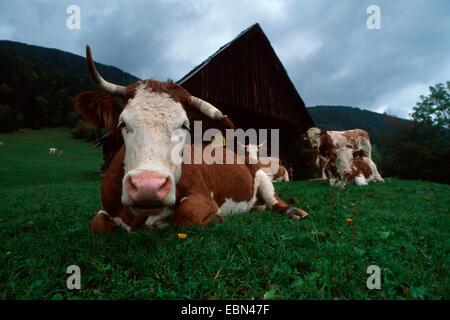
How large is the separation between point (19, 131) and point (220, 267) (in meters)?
68.9

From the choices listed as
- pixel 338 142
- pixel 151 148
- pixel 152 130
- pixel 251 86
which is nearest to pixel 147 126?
pixel 152 130

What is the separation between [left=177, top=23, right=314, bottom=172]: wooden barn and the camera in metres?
10.2

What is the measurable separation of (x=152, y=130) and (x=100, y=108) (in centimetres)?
102

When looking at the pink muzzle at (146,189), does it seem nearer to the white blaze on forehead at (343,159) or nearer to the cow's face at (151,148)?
the cow's face at (151,148)

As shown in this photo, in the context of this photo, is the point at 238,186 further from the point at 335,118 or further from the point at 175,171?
the point at 335,118

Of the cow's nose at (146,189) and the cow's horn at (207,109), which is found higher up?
the cow's horn at (207,109)

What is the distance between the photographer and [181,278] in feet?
5.04

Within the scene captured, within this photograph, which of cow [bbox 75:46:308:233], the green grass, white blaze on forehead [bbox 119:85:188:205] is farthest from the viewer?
white blaze on forehead [bbox 119:85:188:205]

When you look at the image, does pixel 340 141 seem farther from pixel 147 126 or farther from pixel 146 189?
pixel 146 189

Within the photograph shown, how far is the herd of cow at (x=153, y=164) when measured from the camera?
179cm

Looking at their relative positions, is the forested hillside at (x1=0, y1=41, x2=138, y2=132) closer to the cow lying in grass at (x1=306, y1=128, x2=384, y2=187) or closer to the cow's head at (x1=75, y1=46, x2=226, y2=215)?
the cow lying in grass at (x1=306, y1=128, x2=384, y2=187)

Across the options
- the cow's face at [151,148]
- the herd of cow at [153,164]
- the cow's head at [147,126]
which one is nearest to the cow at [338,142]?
the herd of cow at [153,164]

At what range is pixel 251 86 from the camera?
12.4 meters

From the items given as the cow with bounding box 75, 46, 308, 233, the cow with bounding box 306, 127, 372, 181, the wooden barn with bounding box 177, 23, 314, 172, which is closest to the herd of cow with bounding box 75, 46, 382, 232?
the cow with bounding box 75, 46, 308, 233
